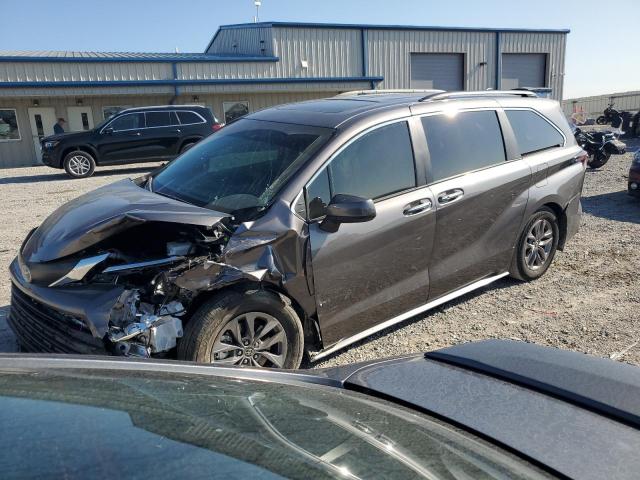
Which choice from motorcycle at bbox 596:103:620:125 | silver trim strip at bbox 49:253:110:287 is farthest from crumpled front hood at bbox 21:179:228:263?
motorcycle at bbox 596:103:620:125

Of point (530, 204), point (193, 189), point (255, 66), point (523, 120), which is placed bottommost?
point (530, 204)

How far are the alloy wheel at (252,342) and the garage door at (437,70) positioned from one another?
89.7 ft

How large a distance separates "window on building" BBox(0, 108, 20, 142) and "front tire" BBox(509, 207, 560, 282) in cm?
2192

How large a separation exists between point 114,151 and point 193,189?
13008 millimetres

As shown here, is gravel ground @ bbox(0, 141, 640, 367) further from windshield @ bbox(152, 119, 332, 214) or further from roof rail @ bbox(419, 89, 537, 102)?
roof rail @ bbox(419, 89, 537, 102)

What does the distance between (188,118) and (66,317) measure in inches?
563

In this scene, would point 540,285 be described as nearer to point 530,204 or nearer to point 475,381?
point 530,204

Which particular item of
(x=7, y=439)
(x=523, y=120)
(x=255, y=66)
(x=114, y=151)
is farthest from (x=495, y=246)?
(x=255, y=66)

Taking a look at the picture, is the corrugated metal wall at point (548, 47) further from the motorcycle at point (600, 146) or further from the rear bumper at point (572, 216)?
the rear bumper at point (572, 216)

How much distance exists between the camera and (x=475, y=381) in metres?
1.99

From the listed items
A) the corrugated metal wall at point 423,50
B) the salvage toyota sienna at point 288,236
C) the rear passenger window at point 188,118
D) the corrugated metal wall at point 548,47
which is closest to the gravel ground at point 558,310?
the salvage toyota sienna at point 288,236

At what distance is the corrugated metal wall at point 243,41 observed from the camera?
26009mm

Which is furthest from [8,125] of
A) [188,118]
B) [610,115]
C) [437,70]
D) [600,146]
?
[610,115]

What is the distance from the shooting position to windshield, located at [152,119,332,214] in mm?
3697
